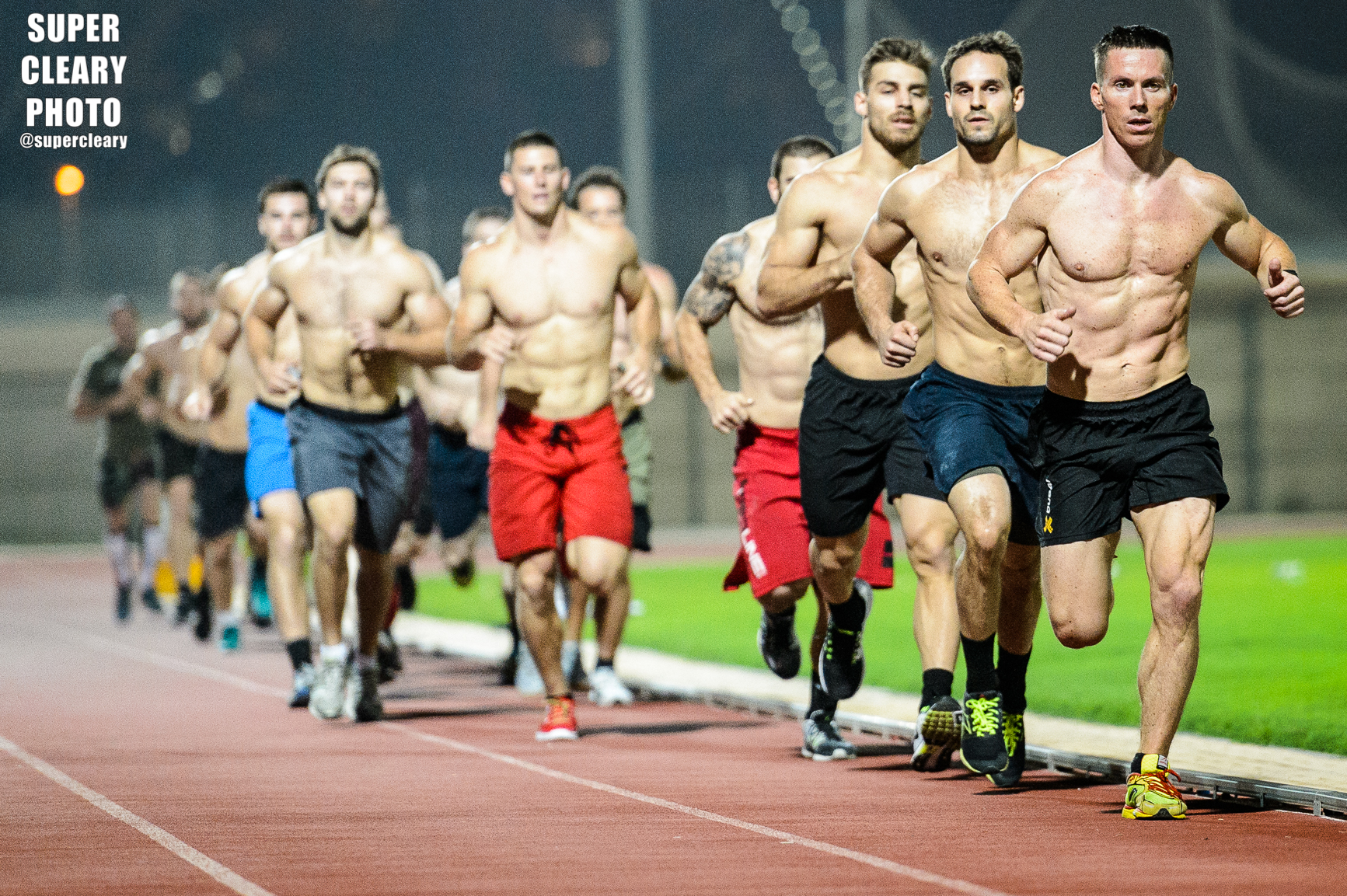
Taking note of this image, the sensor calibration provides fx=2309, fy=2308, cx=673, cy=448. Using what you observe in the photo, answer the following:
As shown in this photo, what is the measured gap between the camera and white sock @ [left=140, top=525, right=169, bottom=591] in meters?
20.5

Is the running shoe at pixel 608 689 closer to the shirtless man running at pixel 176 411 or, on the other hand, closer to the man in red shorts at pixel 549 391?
the man in red shorts at pixel 549 391

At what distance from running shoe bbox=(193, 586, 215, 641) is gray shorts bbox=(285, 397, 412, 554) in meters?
5.91

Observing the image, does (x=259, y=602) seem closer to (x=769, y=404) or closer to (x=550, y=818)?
(x=769, y=404)

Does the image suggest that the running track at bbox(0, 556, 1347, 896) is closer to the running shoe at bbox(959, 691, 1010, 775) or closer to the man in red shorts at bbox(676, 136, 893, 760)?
the running shoe at bbox(959, 691, 1010, 775)

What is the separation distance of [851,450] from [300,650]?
14.0 feet

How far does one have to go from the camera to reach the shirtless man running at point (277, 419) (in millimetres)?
12242

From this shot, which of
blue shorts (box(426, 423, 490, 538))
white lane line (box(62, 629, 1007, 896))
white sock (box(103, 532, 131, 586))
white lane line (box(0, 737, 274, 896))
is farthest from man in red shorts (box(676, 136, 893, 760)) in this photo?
white sock (box(103, 532, 131, 586))

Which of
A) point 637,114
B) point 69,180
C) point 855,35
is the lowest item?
point 69,180

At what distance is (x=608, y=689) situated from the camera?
12453 millimetres

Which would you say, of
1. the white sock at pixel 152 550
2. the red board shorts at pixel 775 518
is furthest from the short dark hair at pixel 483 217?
the white sock at pixel 152 550

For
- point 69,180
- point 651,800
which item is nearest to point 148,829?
point 651,800

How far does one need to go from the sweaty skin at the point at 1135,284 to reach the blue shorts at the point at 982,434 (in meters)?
0.56

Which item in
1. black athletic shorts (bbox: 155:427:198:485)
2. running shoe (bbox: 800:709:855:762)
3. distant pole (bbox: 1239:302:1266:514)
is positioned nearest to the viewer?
running shoe (bbox: 800:709:855:762)

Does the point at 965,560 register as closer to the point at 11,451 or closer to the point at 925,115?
the point at 925,115
